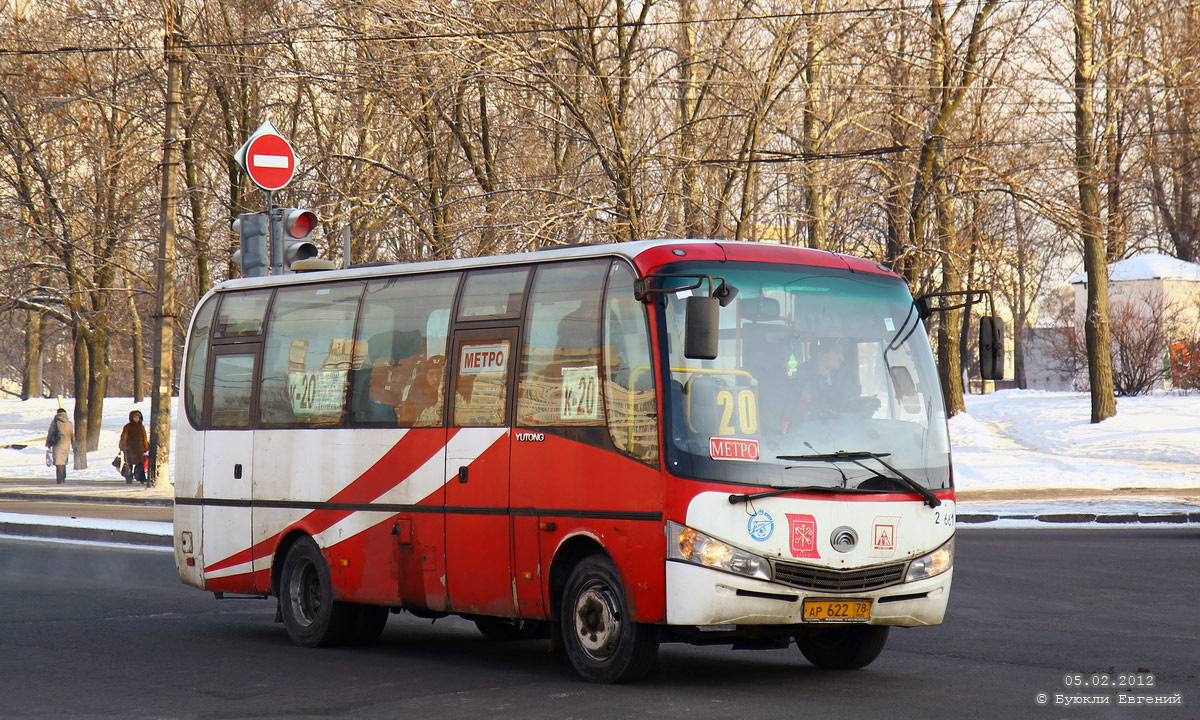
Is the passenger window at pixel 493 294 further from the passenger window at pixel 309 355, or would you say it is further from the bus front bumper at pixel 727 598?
the bus front bumper at pixel 727 598

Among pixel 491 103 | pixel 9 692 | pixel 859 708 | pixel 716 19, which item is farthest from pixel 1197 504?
pixel 9 692

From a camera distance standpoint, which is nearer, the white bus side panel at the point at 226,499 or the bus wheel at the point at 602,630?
the bus wheel at the point at 602,630

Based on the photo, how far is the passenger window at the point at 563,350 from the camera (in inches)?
364

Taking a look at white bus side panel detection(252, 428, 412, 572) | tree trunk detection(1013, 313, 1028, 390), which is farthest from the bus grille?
tree trunk detection(1013, 313, 1028, 390)

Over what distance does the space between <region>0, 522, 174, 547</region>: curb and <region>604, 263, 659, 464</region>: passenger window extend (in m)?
Result: 11.9

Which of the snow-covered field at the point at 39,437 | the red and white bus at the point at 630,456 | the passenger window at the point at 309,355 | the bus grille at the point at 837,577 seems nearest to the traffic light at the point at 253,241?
the passenger window at the point at 309,355

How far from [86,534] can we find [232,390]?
32.0 feet

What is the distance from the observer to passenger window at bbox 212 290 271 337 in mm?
12430

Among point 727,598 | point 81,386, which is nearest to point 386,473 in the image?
point 727,598

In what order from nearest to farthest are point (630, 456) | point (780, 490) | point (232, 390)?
point (780, 490) < point (630, 456) < point (232, 390)

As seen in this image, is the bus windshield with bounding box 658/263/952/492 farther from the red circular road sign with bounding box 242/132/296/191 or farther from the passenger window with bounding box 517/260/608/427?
the red circular road sign with bounding box 242/132/296/191

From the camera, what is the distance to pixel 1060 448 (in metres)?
35.8

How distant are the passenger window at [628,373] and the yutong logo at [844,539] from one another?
114 cm

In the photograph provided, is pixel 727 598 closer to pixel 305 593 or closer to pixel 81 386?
pixel 305 593
